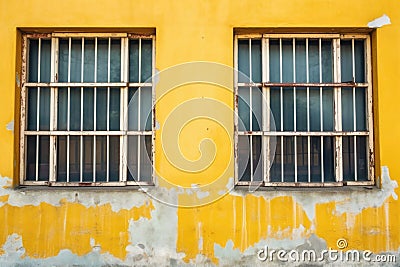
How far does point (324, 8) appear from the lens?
5551 millimetres

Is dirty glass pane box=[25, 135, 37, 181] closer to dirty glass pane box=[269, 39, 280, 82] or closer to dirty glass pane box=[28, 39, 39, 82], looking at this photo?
dirty glass pane box=[28, 39, 39, 82]

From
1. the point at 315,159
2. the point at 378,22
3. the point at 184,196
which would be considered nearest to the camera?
the point at 184,196

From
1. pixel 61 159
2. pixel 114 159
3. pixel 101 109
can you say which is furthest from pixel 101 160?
pixel 101 109

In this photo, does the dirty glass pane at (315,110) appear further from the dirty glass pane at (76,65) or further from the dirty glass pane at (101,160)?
the dirty glass pane at (76,65)

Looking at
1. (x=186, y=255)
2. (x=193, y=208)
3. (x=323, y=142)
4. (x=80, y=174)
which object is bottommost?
(x=186, y=255)

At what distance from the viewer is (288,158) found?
564 centimetres

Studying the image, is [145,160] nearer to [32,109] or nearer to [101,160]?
[101,160]

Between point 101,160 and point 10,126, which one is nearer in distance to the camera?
point 10,126

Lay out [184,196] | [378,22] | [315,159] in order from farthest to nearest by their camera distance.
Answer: [315,159]
[378,22]
[184,196]

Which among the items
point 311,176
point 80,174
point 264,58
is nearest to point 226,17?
point 264,58

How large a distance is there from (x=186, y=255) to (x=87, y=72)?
94.6 inches

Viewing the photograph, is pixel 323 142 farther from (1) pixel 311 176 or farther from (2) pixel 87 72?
(2) pixel 87 72

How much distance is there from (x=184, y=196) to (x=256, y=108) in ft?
4.37

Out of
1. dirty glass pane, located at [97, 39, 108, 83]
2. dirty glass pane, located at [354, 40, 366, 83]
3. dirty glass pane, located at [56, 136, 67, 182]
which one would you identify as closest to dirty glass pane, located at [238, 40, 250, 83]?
dirty glass pane, located at [354, 40, 366, 83]
